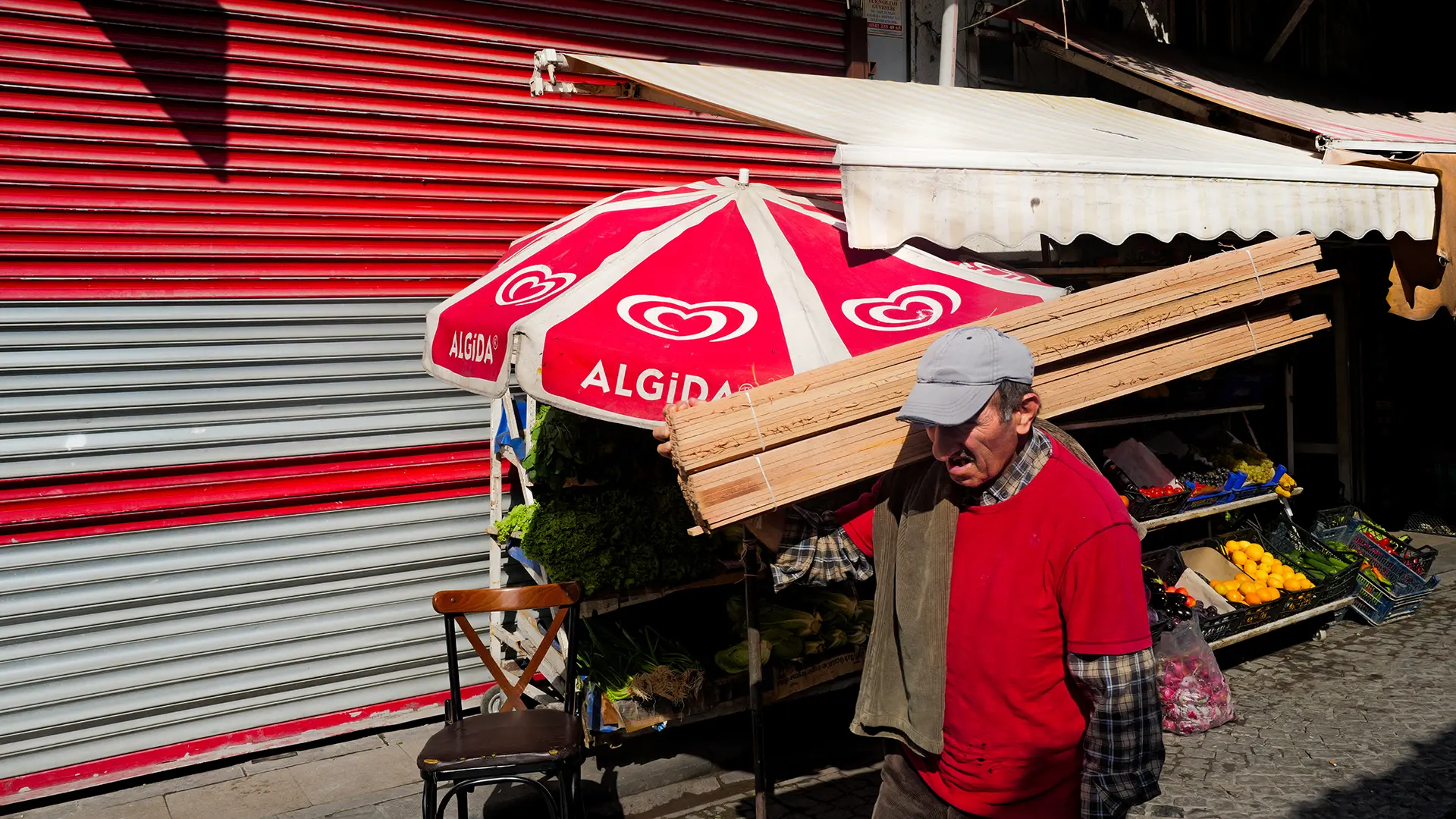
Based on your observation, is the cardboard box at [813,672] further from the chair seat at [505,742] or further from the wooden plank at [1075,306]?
the wooden plank at [1075,306]

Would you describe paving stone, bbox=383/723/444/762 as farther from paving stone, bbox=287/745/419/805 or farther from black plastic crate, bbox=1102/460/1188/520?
black plastic crate, bbox=1102/460/1188/520

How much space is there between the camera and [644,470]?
568cm

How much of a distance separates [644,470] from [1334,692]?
4.46m

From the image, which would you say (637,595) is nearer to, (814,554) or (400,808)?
(400,808)

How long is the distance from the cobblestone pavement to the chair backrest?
1.21 metres

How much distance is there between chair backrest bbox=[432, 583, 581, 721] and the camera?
4.39m

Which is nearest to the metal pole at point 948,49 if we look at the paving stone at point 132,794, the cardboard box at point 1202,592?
the cardboard box at point 1202,592

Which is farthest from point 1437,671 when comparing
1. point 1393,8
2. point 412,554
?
point 1393,8

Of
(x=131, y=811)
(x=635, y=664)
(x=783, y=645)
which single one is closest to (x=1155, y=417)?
(x=783, y=645)

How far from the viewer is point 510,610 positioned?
15.0 feet

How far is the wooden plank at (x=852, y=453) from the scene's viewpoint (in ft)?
9.46

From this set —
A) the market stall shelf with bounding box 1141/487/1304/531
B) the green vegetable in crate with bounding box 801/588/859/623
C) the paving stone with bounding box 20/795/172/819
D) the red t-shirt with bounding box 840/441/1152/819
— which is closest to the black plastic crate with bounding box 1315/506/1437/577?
the market stall shelf with bounding box 1141/487/1304/531

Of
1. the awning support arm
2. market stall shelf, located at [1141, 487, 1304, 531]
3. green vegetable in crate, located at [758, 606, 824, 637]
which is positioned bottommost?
green vegetable in crate, located at [758, 606, 824, 637]

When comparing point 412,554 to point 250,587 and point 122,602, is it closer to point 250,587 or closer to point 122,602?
point 250,587
